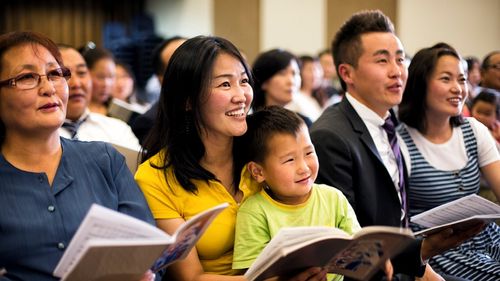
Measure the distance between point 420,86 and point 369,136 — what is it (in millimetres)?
448

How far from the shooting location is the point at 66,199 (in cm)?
188

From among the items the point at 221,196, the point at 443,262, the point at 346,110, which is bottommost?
the point at 443,262

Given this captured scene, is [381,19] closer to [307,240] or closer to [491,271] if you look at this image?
[491,271]

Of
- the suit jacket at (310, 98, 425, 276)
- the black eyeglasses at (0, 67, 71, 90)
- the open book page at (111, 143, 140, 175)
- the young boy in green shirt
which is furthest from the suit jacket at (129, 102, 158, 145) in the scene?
the black eyeglasses at (0, 67, 71, 90)

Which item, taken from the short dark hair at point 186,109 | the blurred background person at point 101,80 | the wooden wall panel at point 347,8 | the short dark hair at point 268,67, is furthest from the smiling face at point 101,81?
the wooden wall panel at point 347,8

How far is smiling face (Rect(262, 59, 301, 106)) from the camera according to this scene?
14.1 feet

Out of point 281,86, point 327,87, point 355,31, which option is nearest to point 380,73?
point 355,31

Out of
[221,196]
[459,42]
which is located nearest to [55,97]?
[221,196]

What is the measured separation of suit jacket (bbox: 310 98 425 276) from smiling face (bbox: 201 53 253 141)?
17.9 inches

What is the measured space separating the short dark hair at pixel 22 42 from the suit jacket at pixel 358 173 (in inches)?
39.4

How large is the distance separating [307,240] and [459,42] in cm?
755

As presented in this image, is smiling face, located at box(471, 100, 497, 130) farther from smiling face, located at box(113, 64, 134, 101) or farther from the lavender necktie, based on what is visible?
smiling face, located at box(113, 64, 134, 101)

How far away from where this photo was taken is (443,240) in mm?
2424

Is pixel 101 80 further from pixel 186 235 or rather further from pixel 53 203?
pixel 186 235
